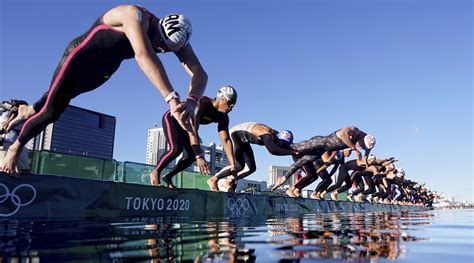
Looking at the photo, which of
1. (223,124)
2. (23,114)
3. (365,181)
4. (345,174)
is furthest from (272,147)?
(365,181)

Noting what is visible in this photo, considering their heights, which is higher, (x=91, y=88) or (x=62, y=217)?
(x=91, y=88)

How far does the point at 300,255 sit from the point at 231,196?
5169 millimetres

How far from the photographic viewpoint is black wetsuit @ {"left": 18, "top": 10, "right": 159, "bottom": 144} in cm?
363

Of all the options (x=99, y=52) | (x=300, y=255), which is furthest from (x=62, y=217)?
(x=300, y=255)

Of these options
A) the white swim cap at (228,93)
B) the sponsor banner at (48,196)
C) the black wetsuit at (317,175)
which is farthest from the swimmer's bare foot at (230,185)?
the black wetsuit at (317,175)

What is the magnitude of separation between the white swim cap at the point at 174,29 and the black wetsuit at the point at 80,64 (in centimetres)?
10

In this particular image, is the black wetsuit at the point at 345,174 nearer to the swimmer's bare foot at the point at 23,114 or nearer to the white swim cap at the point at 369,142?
the white swim cap at the point at 369,142

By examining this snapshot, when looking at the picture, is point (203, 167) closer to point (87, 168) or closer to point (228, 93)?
point (228, 93)

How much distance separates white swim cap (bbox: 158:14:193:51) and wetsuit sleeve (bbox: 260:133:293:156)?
5.00 metres

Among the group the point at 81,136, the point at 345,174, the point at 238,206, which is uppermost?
the point at 81,136

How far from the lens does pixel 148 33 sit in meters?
3.69

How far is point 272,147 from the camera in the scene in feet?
27.8

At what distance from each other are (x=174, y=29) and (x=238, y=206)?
13.0 ft

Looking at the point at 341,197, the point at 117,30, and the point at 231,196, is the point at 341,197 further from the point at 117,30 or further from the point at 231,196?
the point at 117,30
